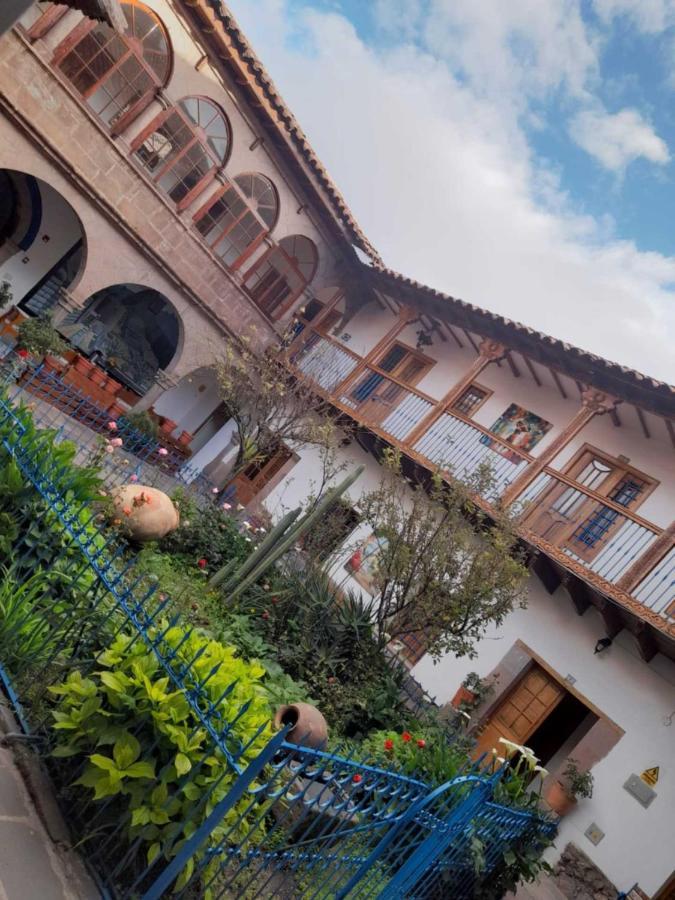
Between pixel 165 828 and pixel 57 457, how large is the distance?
10.0ft

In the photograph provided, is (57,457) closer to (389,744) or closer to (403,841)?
(403,841)

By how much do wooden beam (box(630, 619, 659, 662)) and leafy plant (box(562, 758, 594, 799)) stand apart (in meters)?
2.04

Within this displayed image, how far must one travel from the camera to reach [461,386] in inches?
593

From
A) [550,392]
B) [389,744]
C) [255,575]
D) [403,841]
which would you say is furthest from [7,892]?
[550,392]

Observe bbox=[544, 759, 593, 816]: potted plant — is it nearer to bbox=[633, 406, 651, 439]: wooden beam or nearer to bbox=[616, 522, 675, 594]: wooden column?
bbox=[616, 522, 675, 594]: wooden column

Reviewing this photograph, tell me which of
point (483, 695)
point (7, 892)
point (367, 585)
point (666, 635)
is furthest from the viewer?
point (367, 585)

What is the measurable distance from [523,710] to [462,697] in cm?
109

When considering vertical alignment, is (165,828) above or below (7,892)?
above

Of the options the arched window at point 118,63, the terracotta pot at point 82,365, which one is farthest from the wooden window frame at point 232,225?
the terracotta pot at point 82,365

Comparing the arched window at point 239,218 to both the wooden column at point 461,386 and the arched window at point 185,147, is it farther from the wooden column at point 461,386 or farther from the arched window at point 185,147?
the wooden column at point 461,386

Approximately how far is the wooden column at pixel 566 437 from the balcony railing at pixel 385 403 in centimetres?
314

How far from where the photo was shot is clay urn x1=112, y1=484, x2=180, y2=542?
6918mm

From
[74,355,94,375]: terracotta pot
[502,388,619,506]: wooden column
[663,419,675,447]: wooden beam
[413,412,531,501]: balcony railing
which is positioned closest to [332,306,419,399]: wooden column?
[413,412,531,501]: balcony railing

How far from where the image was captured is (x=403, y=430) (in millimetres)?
14844
